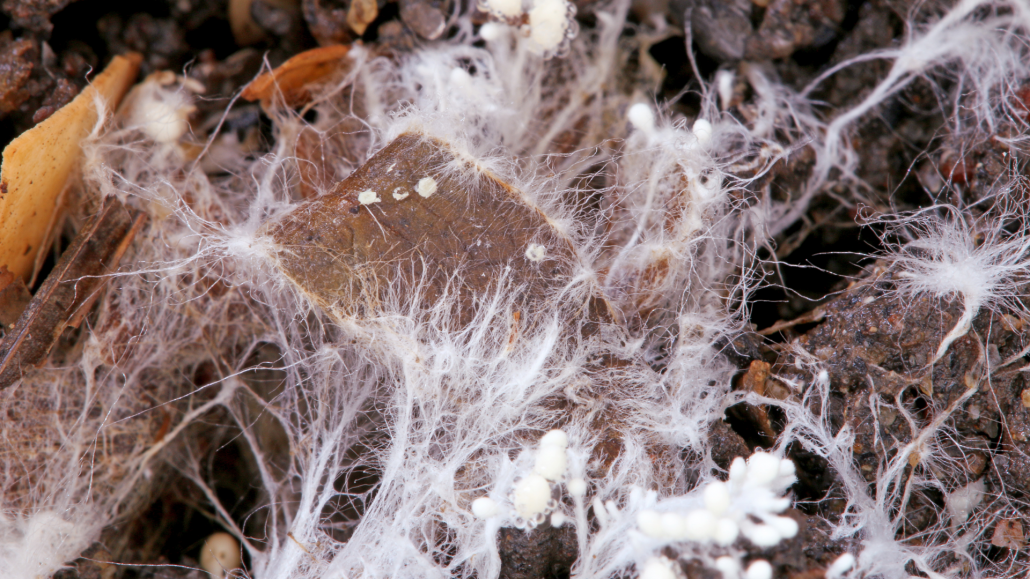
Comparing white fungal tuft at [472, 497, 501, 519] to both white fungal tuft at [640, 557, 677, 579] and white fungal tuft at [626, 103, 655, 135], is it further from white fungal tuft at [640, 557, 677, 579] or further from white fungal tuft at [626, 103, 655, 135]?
white fungal tuft at [626, 103, 655, 135]

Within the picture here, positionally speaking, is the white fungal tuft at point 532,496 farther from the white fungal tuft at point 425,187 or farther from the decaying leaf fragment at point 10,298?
the decaying leaf fragment at point 10,298

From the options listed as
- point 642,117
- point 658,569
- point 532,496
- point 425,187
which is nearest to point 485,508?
point 532,496

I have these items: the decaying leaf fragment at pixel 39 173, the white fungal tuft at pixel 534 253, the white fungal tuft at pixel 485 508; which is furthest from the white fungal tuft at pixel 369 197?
the decaying leaf fragment at pixel 39 173

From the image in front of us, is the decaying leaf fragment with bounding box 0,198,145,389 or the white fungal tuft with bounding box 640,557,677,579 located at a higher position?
the decaying leaf fragment with bounding box 0,198,145,389

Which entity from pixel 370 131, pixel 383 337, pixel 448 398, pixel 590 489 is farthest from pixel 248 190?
pixel 590 489

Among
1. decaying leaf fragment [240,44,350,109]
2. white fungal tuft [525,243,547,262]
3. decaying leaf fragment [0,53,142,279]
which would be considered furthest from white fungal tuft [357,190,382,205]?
decaying leaf fragment [0,53,142,279]

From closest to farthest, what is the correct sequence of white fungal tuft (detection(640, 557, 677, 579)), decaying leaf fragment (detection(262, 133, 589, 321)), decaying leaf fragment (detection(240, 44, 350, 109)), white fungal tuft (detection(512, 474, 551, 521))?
white fungal tuft (detection(640, 557, 677, 579))
white fungal tuft (detection(512, 474, 551, 521))
decaying leaf fragment (detection(262, 133, 589, 321))
decaying leaf fragment (detection(240, 44, 350, 109))
